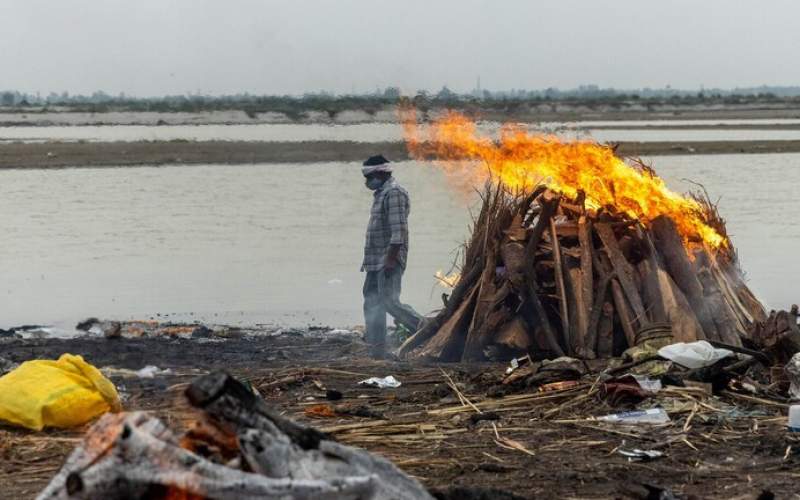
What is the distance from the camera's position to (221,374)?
518 cm

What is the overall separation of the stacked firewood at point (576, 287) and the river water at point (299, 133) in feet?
116

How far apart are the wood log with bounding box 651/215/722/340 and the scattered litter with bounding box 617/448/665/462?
3.57m

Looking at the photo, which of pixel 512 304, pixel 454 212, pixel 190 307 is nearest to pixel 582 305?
pixel 512 304

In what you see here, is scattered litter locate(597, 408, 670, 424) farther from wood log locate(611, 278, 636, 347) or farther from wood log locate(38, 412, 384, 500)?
wood log locate(38, 412, 384, 500)

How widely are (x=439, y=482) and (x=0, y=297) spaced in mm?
11916

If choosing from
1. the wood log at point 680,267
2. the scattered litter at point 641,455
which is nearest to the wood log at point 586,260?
the wood log at point 680,267

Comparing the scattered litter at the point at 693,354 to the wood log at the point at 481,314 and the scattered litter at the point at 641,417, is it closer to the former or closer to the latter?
the scattered litter at the point at 641,417

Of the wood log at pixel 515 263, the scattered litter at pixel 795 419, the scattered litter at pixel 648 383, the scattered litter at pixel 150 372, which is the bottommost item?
the scattered litter at pixel 150 372

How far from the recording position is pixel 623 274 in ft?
37.6

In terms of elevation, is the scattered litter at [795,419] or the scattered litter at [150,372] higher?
the scattered litter at [795,419]

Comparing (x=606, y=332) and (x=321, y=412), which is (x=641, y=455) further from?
(x=606, y=332)

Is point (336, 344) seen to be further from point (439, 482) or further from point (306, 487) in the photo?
point (306, 487)

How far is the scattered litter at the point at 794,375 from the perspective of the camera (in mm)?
9086

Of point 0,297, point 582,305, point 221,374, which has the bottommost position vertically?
point 0,297
